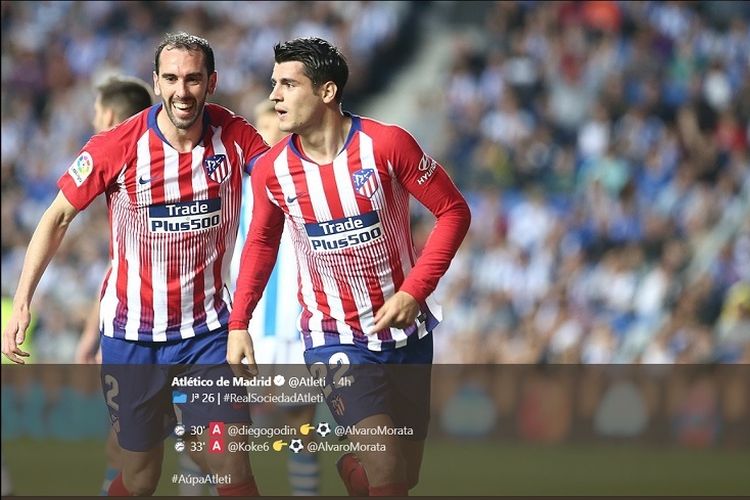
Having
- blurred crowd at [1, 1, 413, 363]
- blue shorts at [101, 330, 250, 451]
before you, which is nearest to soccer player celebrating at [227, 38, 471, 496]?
blue shorts at [101, 330, 250, 451]

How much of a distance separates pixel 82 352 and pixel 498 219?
7.17m

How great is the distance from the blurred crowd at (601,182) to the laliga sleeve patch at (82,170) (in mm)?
7244

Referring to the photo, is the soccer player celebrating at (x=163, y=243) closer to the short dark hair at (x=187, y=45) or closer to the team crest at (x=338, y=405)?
the short dark hair at (x=187, y=45)

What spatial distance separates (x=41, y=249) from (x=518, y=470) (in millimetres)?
4640

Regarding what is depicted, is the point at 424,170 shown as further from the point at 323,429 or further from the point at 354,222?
the point at 323,429

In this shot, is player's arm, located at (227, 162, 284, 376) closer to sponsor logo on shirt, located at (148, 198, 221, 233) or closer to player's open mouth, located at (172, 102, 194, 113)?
sponsor logo on shirt, located at (148, 198, 221, 233)

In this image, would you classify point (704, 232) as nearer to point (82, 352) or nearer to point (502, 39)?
point (502, 39)

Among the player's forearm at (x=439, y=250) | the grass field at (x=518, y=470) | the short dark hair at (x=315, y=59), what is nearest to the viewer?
the player's forearm at (x=439, y=250)

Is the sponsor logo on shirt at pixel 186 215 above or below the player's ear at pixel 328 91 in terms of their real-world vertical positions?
below

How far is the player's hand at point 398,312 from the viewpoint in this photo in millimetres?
4762

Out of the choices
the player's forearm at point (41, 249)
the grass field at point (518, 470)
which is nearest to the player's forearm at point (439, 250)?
the player's forearm at point (41, 249)

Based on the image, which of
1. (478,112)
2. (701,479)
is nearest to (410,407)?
(701,479)

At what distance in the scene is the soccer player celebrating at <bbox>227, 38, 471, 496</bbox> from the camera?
4996mm
